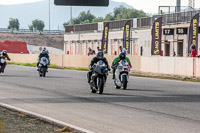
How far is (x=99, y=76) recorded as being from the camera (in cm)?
1781

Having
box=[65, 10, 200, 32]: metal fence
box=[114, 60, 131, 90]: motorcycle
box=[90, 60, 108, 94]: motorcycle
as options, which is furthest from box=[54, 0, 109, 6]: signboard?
box=[65, 10, 200, 32]: metal fence

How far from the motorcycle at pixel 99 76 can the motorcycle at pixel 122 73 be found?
209 cm

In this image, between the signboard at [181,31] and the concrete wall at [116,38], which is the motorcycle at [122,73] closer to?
the signboard at [181,31]

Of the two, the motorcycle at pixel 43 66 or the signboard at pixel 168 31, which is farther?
the signboard at pixel 168 31

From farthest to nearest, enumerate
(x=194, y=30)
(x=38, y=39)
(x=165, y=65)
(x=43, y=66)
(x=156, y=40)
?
(x=38, y=39)
(x=156, y=40)
(x=194, y=30)
(x=165, y=65)
(x=43, y=66)

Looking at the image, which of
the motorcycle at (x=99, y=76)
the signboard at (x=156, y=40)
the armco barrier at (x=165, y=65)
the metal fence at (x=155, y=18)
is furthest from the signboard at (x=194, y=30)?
the motorcycle at (x=99, y=76)

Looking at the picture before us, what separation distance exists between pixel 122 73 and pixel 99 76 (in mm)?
2452

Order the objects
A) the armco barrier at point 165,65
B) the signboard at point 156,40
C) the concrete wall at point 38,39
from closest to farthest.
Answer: the armco barrier at point 165,65 < the signboard at point 156,40 < the concrete wall at point 38,39

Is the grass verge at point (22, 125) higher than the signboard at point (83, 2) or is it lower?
lower

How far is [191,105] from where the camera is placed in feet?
45.8

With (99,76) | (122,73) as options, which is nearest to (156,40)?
(122,73)

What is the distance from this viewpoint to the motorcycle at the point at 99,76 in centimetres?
1776

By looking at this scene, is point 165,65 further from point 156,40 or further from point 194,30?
point 156,40

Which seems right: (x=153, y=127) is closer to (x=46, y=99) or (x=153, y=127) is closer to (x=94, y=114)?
(x=94, y=114)
